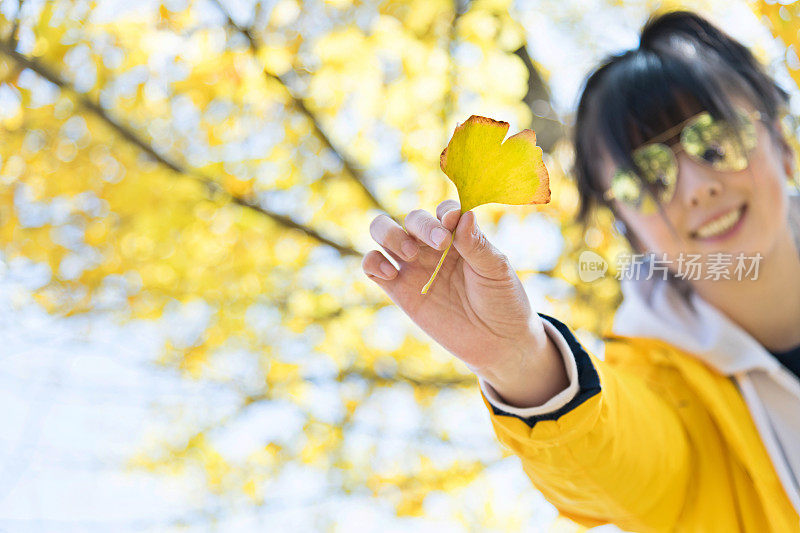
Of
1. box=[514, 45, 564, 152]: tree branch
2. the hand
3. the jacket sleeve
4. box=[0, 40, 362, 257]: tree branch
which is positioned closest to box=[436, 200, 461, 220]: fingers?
the hand

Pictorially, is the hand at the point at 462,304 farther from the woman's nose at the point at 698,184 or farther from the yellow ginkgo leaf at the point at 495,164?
the woman's nose at the point at 698,184

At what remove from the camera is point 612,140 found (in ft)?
3.14

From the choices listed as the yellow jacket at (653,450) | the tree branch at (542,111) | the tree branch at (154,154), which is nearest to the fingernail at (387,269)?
the yellow jacket at (653,450)

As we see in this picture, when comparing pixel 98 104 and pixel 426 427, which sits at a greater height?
pixel 98 104

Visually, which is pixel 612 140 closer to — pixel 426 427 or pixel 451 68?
pixel 451 68

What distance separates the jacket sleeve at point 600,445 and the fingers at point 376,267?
0.67ft

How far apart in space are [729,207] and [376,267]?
62 centimetres

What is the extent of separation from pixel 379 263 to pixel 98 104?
3.30ft

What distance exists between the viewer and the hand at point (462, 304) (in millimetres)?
530

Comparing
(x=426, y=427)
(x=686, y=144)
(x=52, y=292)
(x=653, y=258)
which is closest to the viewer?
(x=686, y=144)

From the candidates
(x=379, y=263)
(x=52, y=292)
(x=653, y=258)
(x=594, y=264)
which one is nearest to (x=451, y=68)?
(x=594, y=264)

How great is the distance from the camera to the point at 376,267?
0.55 meters

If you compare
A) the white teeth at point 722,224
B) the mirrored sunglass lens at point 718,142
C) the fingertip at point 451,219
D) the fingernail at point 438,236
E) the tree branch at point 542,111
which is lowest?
the tree branch at point 542,111

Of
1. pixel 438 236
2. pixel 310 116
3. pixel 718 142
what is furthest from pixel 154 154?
pixel 718 142
